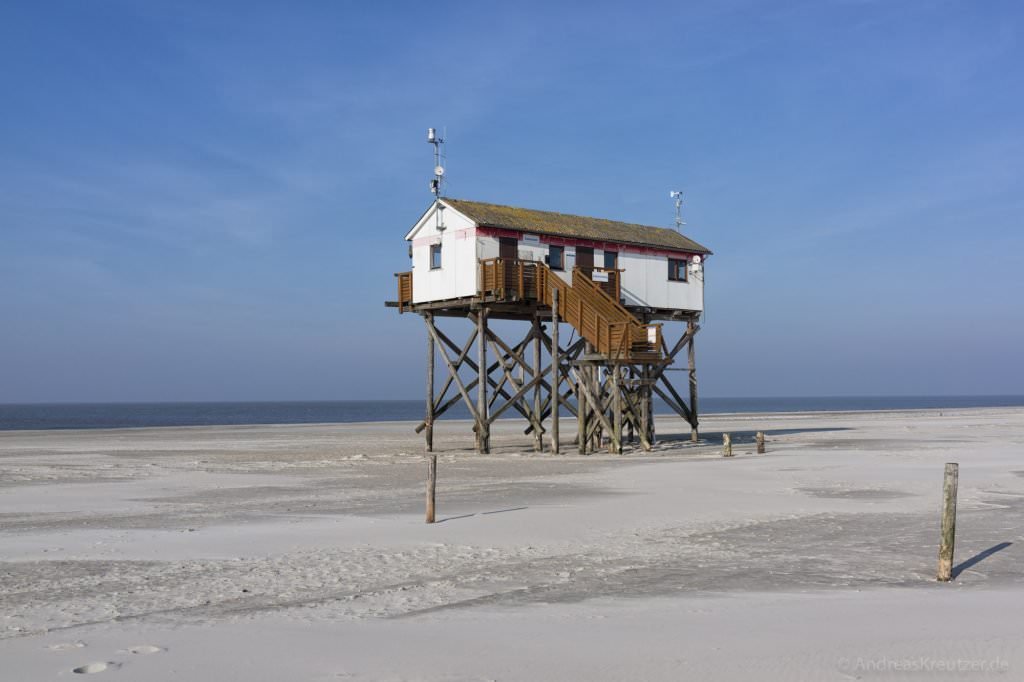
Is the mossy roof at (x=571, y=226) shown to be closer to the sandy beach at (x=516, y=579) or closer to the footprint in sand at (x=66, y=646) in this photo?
the sandy beach at (x=516, y=579)

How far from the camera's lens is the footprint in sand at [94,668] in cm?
764

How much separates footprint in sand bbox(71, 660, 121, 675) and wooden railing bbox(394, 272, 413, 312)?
27.8 m

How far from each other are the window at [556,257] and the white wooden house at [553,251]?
0.04 metres

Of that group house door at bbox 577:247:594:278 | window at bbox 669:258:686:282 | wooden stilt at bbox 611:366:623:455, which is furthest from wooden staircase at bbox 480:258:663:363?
window at bbox 669:258:686:282

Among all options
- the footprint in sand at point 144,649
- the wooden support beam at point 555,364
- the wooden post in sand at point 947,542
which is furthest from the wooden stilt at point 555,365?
the footprint in sand at point 144,649

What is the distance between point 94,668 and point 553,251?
26594 millimetres

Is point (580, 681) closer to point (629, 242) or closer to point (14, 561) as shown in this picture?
point (14, 561)

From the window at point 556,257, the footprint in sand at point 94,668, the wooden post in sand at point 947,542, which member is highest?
the window at point 556,257

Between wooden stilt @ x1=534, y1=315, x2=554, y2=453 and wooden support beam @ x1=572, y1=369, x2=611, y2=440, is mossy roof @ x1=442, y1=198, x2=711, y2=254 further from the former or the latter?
wooden support beam @ x1=572, y1=369, x2=611, y2=440

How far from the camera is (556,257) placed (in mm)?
33281

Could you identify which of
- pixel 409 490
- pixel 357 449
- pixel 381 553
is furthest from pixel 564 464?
pixel 381 553

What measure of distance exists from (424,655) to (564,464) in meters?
20.8

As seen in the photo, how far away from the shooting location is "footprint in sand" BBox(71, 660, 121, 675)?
7637 mm

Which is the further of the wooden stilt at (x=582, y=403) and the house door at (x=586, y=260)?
the house door at (x=586, y=260)
